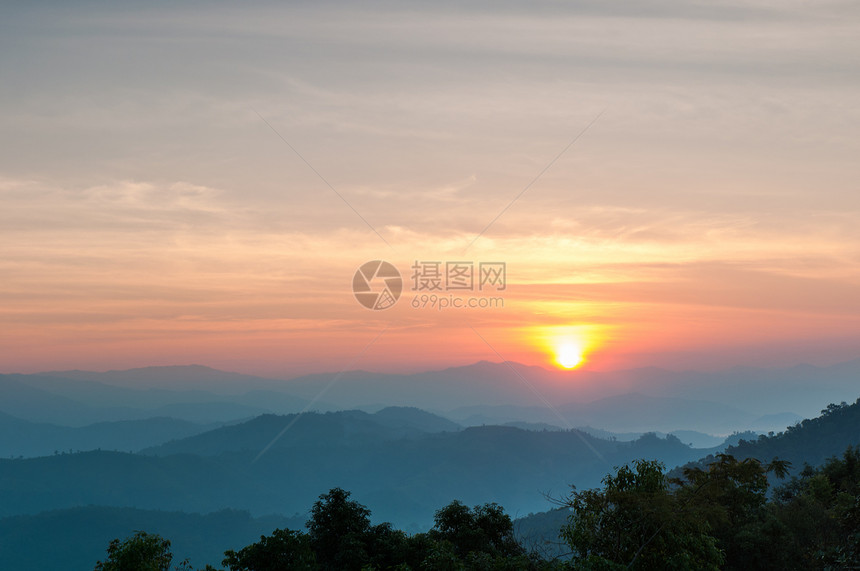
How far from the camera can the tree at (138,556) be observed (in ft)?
90.3

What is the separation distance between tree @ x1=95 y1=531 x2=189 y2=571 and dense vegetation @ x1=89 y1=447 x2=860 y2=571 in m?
0.05

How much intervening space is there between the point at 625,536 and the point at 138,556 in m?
20.5

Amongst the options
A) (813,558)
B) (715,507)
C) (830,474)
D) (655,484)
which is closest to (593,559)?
(655,484)

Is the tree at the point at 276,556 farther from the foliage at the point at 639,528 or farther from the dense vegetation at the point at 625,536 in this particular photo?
the foliage at the point at 639,528

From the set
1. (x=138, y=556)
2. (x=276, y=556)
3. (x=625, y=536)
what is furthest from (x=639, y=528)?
(x=138, y=556)

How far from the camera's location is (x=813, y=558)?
119 ft

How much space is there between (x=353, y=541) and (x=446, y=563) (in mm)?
12232

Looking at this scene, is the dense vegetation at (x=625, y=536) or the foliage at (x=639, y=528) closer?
the foliage at (x=639, y=528)

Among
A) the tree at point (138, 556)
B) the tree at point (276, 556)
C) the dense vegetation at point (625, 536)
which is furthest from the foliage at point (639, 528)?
the tree at point (138, 556)

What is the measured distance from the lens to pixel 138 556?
1101 inches

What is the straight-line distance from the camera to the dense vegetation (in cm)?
2669

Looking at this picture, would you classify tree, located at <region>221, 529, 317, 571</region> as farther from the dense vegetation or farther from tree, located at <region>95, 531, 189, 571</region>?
tree, located at <region>95, 531, 189, 571</region>

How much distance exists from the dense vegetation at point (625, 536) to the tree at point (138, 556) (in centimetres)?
5

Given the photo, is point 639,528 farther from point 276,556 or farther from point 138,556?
point 138,556
